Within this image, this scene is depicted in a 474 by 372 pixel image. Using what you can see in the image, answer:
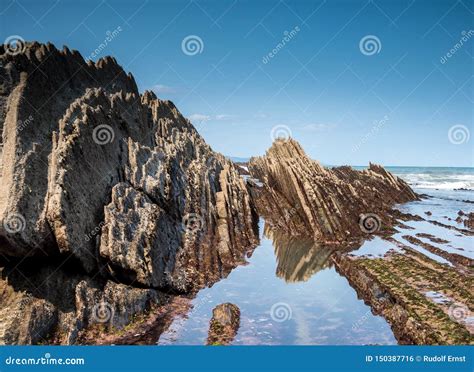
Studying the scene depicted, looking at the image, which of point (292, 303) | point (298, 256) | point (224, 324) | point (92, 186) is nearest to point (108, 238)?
point (92, 186)

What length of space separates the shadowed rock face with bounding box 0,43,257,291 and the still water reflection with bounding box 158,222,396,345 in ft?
5.38

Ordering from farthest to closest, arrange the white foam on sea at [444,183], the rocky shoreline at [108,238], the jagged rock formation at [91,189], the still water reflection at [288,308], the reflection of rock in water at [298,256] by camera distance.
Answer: the white foam on sea at [444,183], the reflection of rock in water at [298,256], the still water reflection at [288,308], the jagged rock formation at [91,189], the rocky shoreline at [108,238]

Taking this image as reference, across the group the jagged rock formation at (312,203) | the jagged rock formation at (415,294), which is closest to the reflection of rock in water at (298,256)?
the jagged rock formation at (415,294)

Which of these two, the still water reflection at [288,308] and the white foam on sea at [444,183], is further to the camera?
the white foam on sea at [444,183]

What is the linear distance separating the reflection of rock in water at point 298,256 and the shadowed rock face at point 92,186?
8.81ft

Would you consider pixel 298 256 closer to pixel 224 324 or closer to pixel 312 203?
pixel 312 203

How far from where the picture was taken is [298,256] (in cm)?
2377

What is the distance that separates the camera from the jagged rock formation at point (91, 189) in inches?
513

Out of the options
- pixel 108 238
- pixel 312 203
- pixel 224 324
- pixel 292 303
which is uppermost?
pixel 312 203

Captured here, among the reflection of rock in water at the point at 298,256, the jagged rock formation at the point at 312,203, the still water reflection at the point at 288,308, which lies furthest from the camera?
the jagged rock formation at the point at 312,203

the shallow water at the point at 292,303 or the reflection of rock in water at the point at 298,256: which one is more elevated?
the reflection of rock in water at the point at 298,256

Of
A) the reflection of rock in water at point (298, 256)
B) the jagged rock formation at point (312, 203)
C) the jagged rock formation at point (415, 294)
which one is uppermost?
the jagged rock formation at point (312, 203)

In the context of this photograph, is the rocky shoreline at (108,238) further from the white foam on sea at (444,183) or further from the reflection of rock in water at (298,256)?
the white foam on sea at (444,183)

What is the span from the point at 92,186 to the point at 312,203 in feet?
63.0
